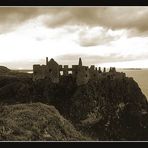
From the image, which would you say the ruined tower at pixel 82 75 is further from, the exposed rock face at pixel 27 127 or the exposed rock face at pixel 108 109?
the exposed rock face at pixel 27 127

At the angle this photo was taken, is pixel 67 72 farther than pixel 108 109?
No

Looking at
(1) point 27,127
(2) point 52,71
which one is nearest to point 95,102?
(2) point 52,71

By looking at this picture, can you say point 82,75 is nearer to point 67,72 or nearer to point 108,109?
point 67,72

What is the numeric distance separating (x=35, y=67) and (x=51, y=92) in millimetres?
4260

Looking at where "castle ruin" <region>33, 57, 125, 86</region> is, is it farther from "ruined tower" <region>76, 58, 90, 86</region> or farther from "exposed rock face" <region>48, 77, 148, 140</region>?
"exposed rock face" <region>48, 77, 148, 140</region>

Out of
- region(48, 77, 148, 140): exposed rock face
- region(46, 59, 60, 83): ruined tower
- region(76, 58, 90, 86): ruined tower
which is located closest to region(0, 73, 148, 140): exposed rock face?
region(48, 77, 148, 140): exposed rock face

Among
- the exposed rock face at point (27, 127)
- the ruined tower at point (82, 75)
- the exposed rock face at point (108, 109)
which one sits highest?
the ruined tower at point (82, 75)

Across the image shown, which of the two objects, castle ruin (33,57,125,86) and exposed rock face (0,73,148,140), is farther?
castle ruin (33,57,125,86)

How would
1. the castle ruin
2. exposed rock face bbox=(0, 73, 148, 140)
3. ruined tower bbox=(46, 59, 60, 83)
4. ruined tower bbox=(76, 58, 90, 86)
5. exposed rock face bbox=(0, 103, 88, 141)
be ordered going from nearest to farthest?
exposed rock face bbox=(0, 103, 88, 141)
exposed rock face bbox=(0, 73, 148, 140)
ruined tower bbox=(46, 59, 60, 83)
the castle ruin
ruined tower bbox=(76, 58, 90, 86)

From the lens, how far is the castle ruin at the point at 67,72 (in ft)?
116

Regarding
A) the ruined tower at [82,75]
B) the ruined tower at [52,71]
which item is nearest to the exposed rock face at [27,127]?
the ruined tower at [52,71]

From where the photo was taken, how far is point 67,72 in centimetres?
3828

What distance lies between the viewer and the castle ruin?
35.4 metres
